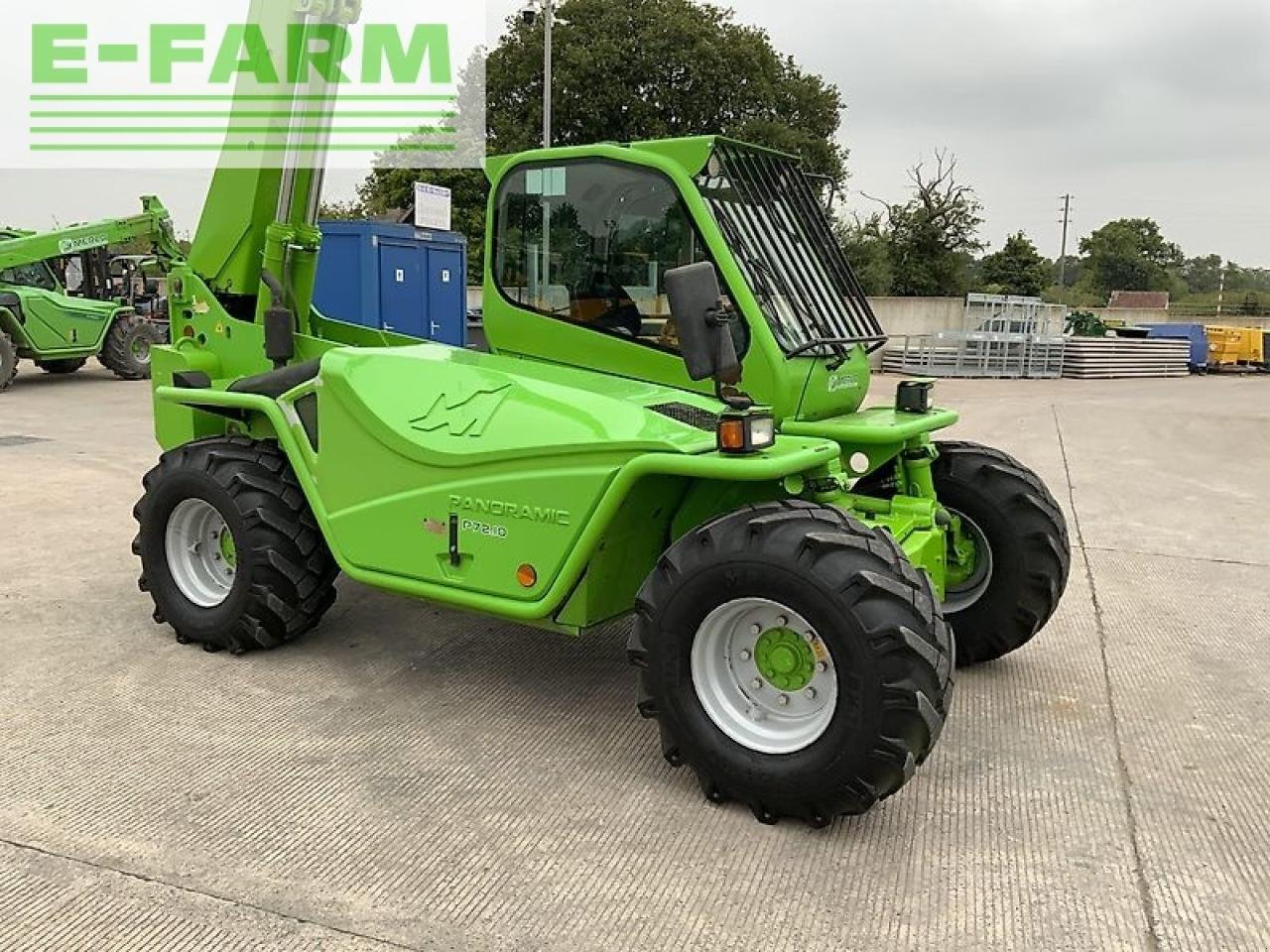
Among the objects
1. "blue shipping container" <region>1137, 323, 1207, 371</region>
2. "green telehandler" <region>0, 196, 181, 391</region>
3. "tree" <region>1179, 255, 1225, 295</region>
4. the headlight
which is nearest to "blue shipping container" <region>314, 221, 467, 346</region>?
"green telehandler" <region>0, 196, 181, 391</region>

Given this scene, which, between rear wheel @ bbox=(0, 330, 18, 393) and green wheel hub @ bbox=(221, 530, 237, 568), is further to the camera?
rear wheel @ bbox=(0, 330, 18, 393)

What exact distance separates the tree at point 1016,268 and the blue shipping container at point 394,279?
31.1 m

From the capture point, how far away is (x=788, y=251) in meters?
4.41

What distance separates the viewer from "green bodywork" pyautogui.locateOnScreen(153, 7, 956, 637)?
141 inches

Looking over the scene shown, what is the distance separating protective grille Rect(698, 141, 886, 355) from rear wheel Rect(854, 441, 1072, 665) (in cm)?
71

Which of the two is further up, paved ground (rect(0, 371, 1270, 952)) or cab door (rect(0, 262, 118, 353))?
cab door (rect(0, 262, 118, 353))

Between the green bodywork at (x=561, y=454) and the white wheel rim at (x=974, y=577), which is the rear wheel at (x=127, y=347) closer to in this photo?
the green bodywork at (x=561, y=454)

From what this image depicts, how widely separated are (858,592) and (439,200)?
36.9 ft

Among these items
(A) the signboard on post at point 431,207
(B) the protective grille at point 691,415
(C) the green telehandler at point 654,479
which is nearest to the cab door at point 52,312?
(A) the signboard on post at point 431,207

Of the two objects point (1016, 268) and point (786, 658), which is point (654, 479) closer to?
point (786, 658)

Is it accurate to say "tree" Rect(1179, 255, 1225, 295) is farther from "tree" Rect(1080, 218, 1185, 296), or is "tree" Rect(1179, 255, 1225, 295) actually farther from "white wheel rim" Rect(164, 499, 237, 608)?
"white wheel rim" Rect(164, 499, 237, 608)

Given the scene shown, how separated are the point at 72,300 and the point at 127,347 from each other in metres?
1.02

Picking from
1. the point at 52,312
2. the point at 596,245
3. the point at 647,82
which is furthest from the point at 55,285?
the point at 647,82

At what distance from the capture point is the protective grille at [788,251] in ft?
13.5
